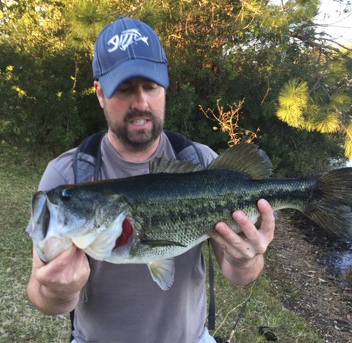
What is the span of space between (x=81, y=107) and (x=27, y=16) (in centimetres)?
323

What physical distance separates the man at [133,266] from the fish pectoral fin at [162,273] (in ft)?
0.88

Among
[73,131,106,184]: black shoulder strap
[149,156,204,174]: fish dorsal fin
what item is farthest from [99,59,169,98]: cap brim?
[149,156,204,174]: fish dorsal fin

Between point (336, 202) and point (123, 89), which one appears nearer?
point (336, 202)

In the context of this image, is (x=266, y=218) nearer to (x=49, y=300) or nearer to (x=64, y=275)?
(x=64, y=275)

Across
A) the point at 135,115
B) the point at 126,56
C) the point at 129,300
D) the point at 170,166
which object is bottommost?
the point at 129,300

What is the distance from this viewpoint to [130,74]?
1809mm

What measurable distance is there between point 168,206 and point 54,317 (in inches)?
120

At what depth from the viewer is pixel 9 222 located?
5.97 m

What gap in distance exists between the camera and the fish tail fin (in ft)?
5.65

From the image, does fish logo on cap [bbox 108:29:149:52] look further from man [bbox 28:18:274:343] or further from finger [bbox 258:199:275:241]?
finger [bbox 258:199:275:241]

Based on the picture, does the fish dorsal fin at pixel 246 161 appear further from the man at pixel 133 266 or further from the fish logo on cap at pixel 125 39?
the fish logo on cap at pixel 125 39

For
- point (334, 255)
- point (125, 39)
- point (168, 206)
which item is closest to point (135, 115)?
point (125, 39)

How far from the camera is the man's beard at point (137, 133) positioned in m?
1.90

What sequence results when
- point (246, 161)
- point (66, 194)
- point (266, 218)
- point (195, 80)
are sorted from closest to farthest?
point (66, 194), point (266, 218), point (246, 161), point (195, 80)
